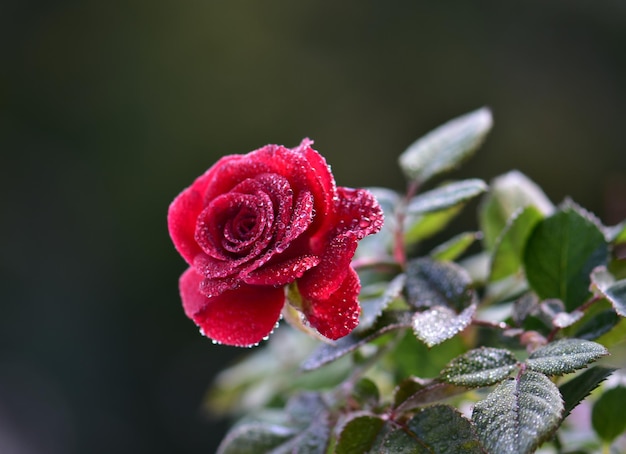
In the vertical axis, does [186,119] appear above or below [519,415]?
above

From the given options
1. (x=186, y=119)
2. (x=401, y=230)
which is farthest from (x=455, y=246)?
(x=186, y=119)

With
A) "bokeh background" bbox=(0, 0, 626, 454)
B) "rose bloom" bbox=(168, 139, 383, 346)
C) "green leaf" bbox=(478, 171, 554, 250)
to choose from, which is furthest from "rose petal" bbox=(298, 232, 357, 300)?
"bokeh background" bbox=(0, 0, 626, 454)

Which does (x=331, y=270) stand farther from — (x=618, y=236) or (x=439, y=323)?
(x=618, y=236)

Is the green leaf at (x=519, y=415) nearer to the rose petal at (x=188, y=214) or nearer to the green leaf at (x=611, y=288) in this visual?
the green leaf at (x=611, y=288)

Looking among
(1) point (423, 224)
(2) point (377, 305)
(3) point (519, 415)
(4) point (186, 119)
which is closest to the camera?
(3) point (519, 415)

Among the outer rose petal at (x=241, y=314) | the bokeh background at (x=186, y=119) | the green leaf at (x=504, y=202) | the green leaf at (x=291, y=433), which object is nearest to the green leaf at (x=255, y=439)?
the green leaf at (x=291, y=433)

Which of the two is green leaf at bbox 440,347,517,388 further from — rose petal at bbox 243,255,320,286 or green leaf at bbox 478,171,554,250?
green leaf at bbox 478,171,554,250
